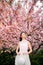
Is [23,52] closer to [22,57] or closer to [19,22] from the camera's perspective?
[22,57]

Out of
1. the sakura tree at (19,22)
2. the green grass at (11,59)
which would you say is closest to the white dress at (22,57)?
the green grass at (11,59)

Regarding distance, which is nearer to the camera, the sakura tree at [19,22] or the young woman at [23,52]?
the young woman at [23,52]

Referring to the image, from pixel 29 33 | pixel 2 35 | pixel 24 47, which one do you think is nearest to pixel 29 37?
pixel 29 33

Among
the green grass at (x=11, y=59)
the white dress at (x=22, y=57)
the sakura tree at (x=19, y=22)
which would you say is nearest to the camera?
the white dress at (x=22, y=57)

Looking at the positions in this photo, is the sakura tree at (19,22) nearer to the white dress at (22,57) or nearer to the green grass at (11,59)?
the green grass at (11,59)

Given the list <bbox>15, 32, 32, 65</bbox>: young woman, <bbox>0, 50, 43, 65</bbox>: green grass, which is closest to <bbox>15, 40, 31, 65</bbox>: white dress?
<bbox>15, 32, 32, 65</bbox>: young woman

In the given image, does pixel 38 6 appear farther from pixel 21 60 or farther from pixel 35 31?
pixel 21 60

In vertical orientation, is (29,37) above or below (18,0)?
below

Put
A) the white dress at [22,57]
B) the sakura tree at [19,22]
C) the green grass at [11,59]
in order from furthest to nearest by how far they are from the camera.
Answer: the sakura tree at [19,22]
the green grass at [11,59]
the white dress at [22,57]

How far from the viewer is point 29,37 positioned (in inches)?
615

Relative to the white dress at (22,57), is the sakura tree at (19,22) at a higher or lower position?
higher

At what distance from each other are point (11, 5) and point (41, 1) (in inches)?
60.8

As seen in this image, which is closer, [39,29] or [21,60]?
[21,60]

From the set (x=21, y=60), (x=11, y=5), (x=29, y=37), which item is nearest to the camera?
(x=21, y=60)
